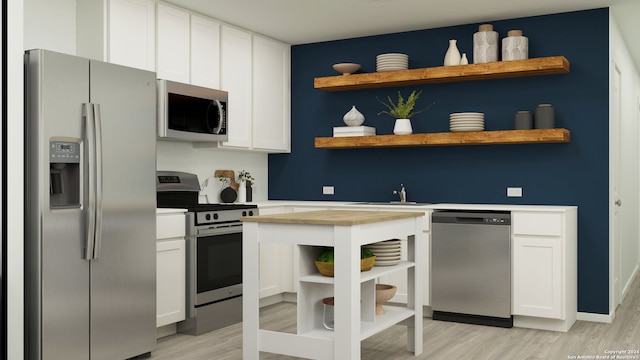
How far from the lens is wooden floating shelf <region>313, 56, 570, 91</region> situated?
505 cm

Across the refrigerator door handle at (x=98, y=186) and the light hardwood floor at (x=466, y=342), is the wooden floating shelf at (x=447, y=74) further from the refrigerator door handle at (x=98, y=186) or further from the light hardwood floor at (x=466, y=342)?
the refrigerator door handle at (x=98, y=186)

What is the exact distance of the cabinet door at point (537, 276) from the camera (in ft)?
15.7

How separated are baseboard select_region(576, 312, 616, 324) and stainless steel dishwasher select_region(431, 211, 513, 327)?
2.13 feet

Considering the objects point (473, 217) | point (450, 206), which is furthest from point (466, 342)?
point (450, 206)

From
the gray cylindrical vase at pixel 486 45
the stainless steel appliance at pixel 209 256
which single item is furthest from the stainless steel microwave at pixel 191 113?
the gray cylindrical vase at pixel 486 45

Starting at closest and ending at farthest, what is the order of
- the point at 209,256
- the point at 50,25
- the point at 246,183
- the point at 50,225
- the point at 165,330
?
1. the point at 50,225
2. the point at 50,25
3. the point at 165,330
4. the point at 209,256
5. the point at 246,183

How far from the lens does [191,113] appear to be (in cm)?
500

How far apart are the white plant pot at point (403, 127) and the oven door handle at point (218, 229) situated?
5.39 feet

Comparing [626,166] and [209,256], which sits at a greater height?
[626,166]

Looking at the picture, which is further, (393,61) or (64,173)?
(393,61)

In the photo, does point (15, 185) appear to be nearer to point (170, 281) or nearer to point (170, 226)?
point (170, 226)

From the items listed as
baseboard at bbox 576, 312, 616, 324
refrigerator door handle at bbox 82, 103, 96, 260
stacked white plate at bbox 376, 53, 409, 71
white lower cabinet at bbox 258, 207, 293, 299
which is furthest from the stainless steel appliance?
baseboard at bbox 576, 312, 616, 324

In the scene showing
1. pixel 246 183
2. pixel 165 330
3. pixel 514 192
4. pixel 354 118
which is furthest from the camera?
pixel 246 183

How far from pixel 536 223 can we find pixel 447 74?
1.44m
